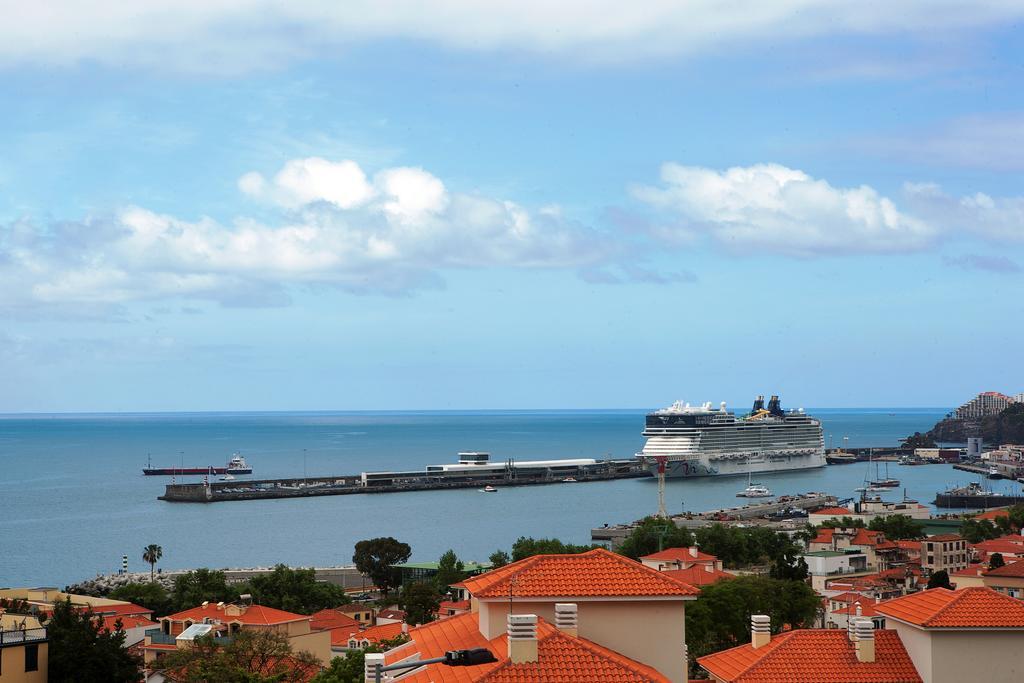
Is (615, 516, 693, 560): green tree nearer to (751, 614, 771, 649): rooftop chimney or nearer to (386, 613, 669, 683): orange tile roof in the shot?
(751, 614, 771, 649): rooftop chimney

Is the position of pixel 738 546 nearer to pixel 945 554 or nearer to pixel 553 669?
pixel 945 554

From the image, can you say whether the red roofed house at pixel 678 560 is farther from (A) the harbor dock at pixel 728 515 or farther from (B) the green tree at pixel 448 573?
(A) the harbor dock at pixel 728 515

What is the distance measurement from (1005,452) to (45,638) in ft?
496

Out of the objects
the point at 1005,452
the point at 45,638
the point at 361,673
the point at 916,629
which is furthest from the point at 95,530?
the point at 1005,452

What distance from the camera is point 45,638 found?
76.9ft

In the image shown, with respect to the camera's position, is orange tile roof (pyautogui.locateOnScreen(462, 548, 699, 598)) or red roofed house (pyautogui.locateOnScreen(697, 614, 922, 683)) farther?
red roofed house (pyautogui.locateOnScreen(697, 614, 922, 683))

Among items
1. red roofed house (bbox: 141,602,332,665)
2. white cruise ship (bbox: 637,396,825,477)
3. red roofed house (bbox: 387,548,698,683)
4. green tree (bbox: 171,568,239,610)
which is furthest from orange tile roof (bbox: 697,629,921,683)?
white cruise ship (bbox: 637,396,825,477)

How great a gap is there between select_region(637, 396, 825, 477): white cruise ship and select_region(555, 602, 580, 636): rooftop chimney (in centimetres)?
11722

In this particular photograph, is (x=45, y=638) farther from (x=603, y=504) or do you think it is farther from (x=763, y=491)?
(x=763, y=491)

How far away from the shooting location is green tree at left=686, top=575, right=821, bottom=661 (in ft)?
95.3

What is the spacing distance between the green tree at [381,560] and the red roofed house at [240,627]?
1906 cm

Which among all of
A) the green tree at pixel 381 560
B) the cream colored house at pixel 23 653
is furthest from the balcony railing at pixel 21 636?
the green tree at pixel 381 560

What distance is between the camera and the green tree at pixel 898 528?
197 ft

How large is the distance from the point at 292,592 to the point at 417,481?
7763 centimetres
